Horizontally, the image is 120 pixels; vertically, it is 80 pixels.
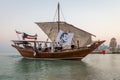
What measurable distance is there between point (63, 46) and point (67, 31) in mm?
3247

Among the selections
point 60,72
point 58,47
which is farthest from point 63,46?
point 60,72

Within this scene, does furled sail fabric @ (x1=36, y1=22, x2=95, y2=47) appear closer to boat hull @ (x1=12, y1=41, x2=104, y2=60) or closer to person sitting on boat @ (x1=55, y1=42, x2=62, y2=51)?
boat hull @ (x1=12, y1=41, x2=104, y2=60)

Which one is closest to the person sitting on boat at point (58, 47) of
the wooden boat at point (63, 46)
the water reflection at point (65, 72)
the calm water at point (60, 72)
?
the wooden boat at point (63, 46)

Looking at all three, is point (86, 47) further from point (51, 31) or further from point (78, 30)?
point (51, 31)

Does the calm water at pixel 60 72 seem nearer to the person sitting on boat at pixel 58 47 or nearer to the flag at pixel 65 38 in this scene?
the flag at pixel 65 38

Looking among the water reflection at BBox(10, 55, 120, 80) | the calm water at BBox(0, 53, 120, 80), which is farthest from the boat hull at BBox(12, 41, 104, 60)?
the water reflection at BBox(10, 55, 120, 80)

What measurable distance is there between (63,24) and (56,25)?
192 cm

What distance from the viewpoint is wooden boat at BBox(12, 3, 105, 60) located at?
41.5 m

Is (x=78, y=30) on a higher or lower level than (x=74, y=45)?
higher

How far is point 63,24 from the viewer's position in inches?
1828

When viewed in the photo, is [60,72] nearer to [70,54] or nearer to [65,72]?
[65,72]

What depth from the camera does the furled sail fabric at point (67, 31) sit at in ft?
143

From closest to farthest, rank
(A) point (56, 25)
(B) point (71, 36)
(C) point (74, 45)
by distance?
(B) point (71, 36) < (C) point (74, 45) < (A) point (56, 25)

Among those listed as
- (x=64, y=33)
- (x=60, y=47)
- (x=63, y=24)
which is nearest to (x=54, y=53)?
(x=60, y=47)
